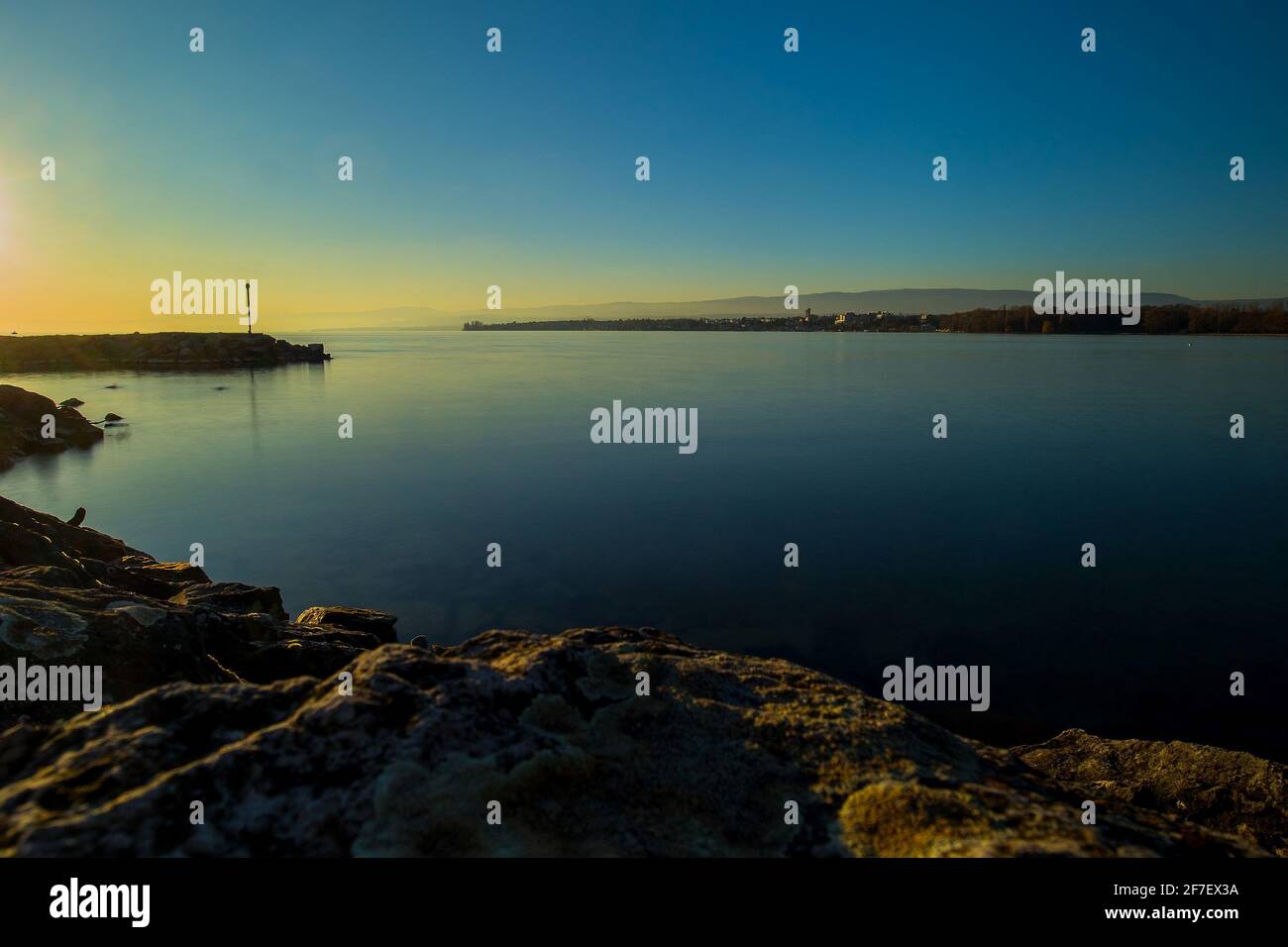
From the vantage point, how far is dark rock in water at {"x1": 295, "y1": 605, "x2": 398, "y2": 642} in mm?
10148

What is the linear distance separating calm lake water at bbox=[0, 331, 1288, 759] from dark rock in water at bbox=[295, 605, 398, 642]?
5.42ft

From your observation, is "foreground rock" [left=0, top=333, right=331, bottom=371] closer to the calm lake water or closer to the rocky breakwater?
the calm lake water

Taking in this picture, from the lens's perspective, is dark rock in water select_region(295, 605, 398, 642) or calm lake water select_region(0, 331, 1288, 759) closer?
dark rock in water select_region(295, 605, 398, 642)

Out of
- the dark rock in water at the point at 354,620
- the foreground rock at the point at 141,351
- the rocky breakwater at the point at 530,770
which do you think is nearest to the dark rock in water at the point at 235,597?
the dark rock in water at the point at 354,620

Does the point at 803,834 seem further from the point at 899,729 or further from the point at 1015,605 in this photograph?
the point at 1015,605

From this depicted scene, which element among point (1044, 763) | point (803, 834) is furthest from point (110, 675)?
point (1044, 763)

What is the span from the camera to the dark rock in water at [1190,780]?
5.42 m

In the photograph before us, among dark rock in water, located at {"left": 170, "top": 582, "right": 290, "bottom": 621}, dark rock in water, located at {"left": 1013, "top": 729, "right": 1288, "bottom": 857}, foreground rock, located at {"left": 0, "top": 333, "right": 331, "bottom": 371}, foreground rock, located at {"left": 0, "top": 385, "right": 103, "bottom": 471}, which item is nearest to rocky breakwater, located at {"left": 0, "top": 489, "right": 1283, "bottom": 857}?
dark rock in water, located at {"left": 1013, "top": 729, "right": 1288, "bottom": 857}

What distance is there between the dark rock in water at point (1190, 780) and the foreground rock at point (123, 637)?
695 centimetres

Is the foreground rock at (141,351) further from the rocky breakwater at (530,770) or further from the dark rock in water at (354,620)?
the rocky breakwater at (530,770)

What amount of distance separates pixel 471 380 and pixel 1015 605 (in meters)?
57.9

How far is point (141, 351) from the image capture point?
298ft
